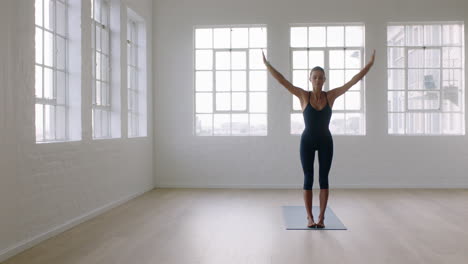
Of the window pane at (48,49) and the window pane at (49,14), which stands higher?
the window pane at (49,14)

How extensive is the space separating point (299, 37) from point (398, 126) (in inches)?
83.7

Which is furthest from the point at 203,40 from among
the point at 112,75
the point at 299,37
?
the point at 112,75

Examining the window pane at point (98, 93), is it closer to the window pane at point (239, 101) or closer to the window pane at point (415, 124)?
the window pane at point (239, 101)

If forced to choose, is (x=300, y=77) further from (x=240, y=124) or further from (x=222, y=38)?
(x=222, y=38)

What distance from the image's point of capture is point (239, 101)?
7.10 metres

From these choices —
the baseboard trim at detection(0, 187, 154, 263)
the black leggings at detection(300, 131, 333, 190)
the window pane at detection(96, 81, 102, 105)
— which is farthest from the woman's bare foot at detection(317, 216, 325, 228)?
the window pane at detection(96, 81, 102, 105)

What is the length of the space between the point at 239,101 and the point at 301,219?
300 cm

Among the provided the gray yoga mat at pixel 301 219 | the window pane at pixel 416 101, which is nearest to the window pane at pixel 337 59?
the window pane at pixel 416 101

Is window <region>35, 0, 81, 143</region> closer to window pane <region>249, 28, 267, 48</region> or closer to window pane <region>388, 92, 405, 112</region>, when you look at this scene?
window pane <region>249, 28, 267, 48</region>

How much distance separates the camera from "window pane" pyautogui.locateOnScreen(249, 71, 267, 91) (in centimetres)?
705

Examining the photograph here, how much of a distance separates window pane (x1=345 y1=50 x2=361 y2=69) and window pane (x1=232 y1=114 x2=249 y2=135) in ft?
6.05

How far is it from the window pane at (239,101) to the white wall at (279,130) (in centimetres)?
44

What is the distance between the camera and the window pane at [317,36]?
22.9ft

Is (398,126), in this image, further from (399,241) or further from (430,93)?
(399,241)
